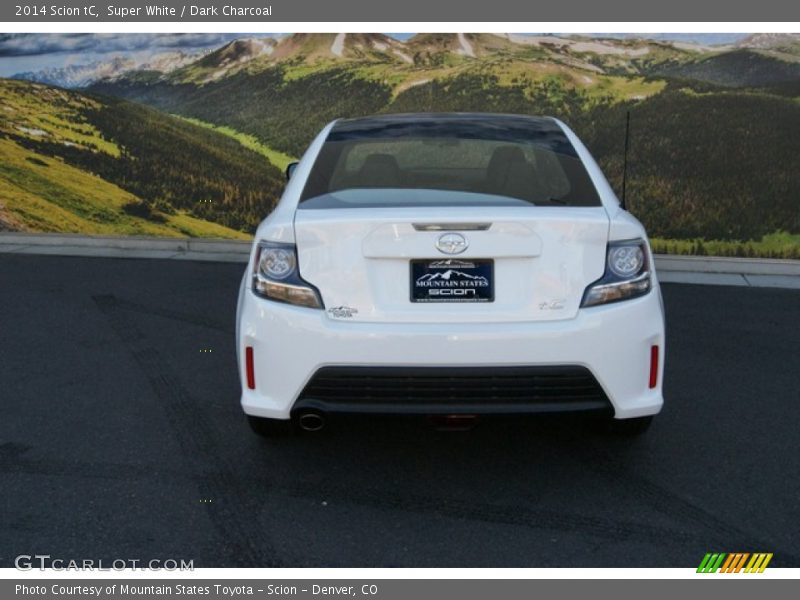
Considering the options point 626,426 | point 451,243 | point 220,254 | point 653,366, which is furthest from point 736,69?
point 451,243

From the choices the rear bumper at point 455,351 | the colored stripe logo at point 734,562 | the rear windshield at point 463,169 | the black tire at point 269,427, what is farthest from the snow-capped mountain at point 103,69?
the colored stripe logo at point 734,562

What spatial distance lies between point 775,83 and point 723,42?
30.3 inches

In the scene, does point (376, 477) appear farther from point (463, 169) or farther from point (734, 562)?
point (463, 169)

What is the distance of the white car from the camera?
341 centimetres

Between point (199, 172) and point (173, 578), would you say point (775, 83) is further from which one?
point (173, 578)

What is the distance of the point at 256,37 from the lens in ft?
39.1

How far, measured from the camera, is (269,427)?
4.07 m

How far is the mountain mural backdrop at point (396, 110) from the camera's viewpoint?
1004cm

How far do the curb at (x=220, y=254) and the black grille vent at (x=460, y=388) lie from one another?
592cm

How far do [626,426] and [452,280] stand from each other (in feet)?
4.13

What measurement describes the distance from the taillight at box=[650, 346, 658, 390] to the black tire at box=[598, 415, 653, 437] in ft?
1.32

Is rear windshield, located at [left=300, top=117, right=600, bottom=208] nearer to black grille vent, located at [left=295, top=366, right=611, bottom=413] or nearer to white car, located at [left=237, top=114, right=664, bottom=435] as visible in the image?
white car, located at [left=237, top=114, right=664, bottom=435]

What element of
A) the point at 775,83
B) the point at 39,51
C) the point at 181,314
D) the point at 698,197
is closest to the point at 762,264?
the point at 698,197

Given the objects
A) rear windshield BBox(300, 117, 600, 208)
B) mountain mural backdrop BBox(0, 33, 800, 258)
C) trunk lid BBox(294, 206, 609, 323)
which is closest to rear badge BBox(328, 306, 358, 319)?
trunk lid BBox(294, 206, 609, 323)
